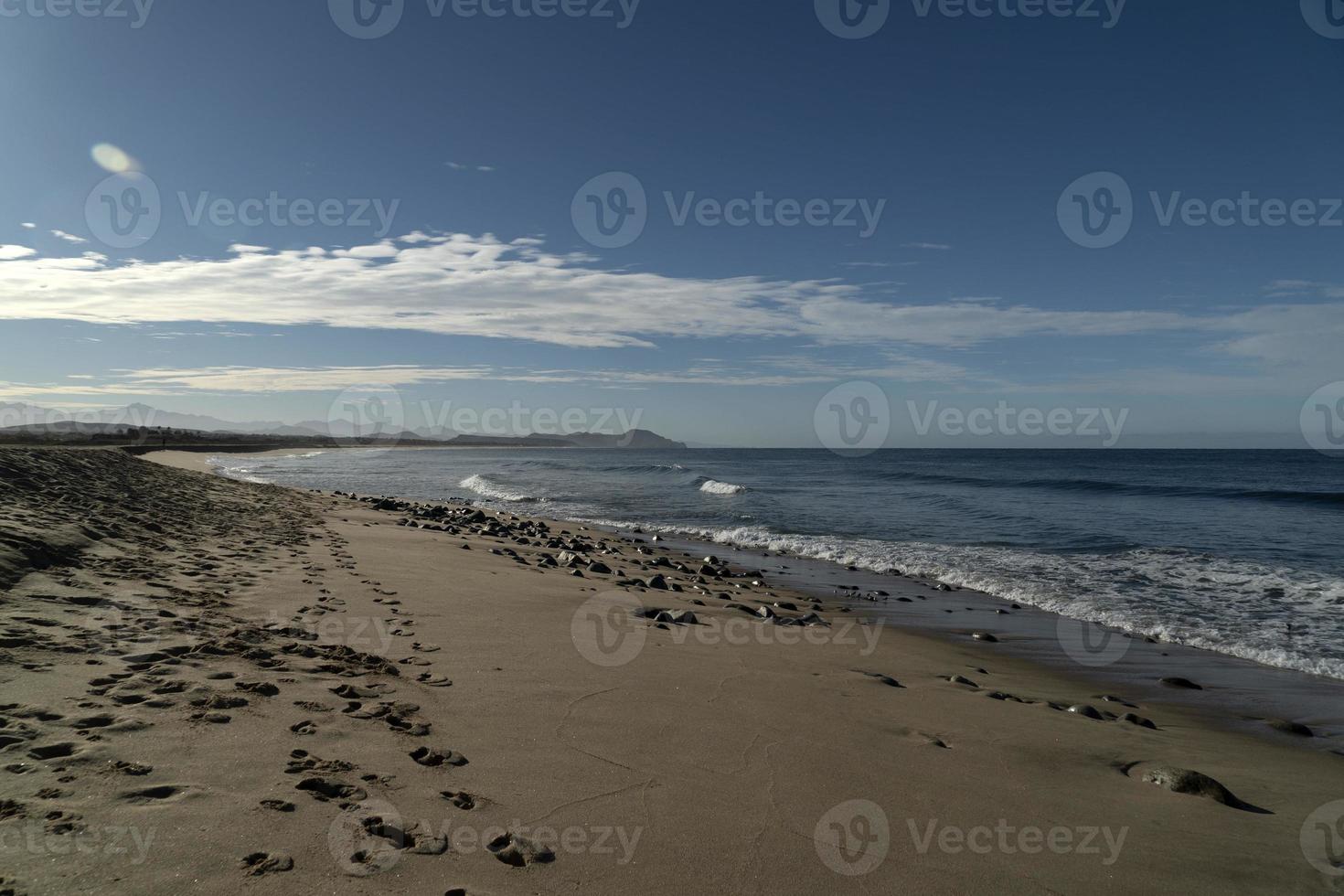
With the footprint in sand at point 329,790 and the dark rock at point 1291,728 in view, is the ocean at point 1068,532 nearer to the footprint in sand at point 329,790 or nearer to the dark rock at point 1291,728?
the dark rock at point 1291,728

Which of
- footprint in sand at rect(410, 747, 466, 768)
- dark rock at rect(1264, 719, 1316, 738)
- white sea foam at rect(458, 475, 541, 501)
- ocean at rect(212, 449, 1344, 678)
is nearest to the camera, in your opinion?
footprint in sand at rect(410, 747, 466, 768)

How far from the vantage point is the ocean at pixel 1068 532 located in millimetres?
11141

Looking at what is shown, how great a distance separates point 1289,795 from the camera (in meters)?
5.01

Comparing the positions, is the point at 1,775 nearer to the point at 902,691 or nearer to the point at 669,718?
the point at 669,718

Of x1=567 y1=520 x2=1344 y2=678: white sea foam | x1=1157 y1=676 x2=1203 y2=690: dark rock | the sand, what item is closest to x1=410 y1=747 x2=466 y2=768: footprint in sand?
the sand

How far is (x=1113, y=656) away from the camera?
30.2 feet

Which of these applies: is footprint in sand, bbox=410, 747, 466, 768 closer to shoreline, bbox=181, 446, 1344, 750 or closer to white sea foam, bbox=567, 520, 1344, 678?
shoreline, bbox=181, 446, 1344, 750

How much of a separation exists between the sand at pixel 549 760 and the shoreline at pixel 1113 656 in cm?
65

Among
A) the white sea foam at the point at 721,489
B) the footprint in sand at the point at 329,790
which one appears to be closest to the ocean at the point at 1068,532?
the white sea foam at the point at 721,489

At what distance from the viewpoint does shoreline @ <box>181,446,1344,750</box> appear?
7.15 m

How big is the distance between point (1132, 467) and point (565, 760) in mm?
75481

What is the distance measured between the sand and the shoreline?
65 centimetres

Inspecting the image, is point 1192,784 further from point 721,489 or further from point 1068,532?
point 721,489

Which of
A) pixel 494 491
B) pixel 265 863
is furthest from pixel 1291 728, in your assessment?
pixel 494 491
